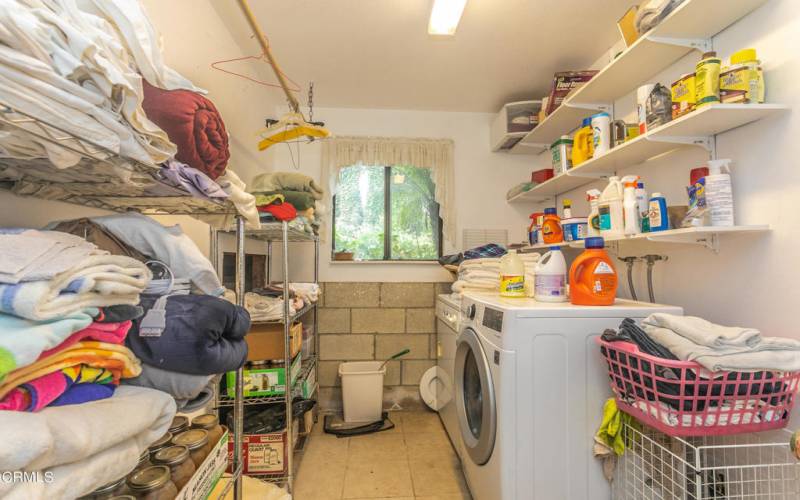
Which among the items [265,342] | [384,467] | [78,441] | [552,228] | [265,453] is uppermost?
[552,228]

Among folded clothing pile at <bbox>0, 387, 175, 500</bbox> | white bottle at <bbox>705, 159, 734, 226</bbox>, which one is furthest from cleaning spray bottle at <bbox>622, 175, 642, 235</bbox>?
folded clothing pile at <bbox>0, 387, 175, 500</bbox>

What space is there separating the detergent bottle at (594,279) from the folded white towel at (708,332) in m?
0.26

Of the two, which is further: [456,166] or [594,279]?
[456,166]

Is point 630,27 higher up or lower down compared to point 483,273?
higher up

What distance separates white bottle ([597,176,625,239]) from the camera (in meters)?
1.62

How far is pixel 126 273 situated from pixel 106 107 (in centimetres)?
29

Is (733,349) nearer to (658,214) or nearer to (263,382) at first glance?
(658,214)

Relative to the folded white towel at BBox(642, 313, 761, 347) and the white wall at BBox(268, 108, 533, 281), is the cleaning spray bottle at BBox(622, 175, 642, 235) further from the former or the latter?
the white wall at BBox(268, 108, 533, 281)

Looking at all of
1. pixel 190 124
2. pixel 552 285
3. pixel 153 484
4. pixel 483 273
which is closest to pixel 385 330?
pixel 483 273

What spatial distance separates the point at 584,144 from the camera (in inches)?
77.4

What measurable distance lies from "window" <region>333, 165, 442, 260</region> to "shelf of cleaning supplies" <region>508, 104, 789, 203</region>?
1.26 metres

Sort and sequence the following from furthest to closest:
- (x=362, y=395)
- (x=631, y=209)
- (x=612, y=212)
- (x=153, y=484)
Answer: (x=362, y=395), (x=612, y=212), (x=631, y=209), (x=153, y=484)

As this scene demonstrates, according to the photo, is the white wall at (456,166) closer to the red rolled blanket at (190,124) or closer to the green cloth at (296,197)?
the green cloth at (296,197)

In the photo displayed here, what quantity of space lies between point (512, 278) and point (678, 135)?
87 centimetres
